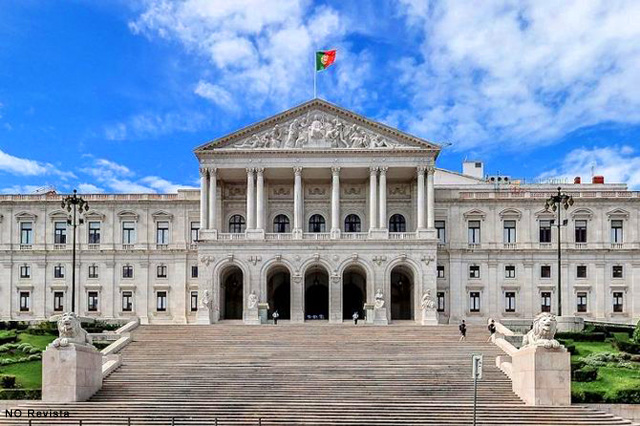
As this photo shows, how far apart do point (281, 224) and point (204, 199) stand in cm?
882

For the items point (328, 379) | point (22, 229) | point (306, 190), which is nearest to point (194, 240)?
point (306, 190)

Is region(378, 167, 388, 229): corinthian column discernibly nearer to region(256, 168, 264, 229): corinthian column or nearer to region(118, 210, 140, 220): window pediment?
region(256, 168, 264, 229): corinthian column

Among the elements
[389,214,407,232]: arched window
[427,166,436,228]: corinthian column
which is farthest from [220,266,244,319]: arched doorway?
[427,166,436,228]: corinthian column

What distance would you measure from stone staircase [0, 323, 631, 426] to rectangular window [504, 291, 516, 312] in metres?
17.2

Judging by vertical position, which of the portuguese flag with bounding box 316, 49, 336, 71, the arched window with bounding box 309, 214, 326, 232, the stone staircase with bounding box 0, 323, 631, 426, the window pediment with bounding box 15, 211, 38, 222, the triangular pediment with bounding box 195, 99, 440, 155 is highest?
the portuguese flag with bounding box 316, 49, 336, 71

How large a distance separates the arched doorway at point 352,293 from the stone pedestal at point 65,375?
37991 millimetres

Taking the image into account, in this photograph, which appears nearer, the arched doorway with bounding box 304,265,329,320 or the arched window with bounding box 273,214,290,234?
the arched doorway with bounding box 304,265,329,320

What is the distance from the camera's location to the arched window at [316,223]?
75.9 m

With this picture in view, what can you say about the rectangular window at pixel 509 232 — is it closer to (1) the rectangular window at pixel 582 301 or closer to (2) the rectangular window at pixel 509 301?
(2) the rectangular window at pixel 509 301

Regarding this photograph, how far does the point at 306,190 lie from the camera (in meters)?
75.9

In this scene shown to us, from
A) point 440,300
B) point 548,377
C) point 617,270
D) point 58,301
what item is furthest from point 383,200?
point 548,377

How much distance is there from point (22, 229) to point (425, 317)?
134ft

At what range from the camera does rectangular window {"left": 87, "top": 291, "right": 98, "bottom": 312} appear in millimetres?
75188

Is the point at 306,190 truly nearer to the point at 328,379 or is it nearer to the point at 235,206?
the point at 235,206
